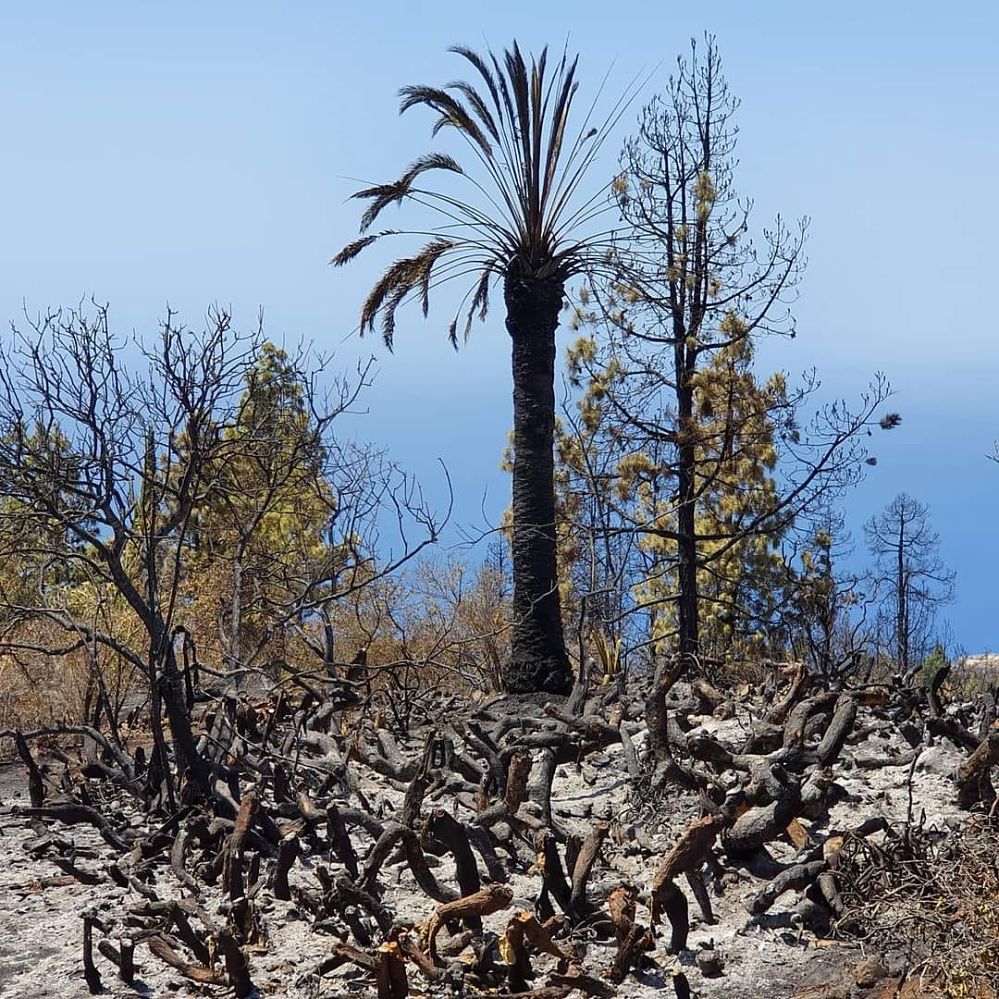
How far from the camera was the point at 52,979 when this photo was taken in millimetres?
5020

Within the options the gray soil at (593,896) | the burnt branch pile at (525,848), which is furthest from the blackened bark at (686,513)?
the gray soil at (593,896)

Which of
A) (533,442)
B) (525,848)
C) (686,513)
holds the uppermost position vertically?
(533,442)

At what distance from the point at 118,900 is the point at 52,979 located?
907 millimetres

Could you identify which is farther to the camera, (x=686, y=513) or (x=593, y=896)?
(x=686, y=513)

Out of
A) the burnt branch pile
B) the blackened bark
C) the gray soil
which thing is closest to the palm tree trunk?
the blackened bark

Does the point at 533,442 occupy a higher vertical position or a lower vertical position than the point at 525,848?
higher

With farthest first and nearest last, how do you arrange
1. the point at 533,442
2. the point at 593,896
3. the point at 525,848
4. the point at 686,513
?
the point at 686,513 < the point at 533,442 < the point at 525,848 < the point at 593,896

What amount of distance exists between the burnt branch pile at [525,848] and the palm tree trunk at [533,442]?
4.77 m

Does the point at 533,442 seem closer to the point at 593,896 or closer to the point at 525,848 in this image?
the point at 525,848

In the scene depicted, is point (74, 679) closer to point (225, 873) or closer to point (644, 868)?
point (225, 873)

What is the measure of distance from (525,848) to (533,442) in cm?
774

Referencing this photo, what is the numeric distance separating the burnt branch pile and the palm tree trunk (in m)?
4.77

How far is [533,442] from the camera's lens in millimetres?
13203

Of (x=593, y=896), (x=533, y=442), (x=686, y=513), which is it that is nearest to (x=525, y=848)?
(x=593, y=896)
